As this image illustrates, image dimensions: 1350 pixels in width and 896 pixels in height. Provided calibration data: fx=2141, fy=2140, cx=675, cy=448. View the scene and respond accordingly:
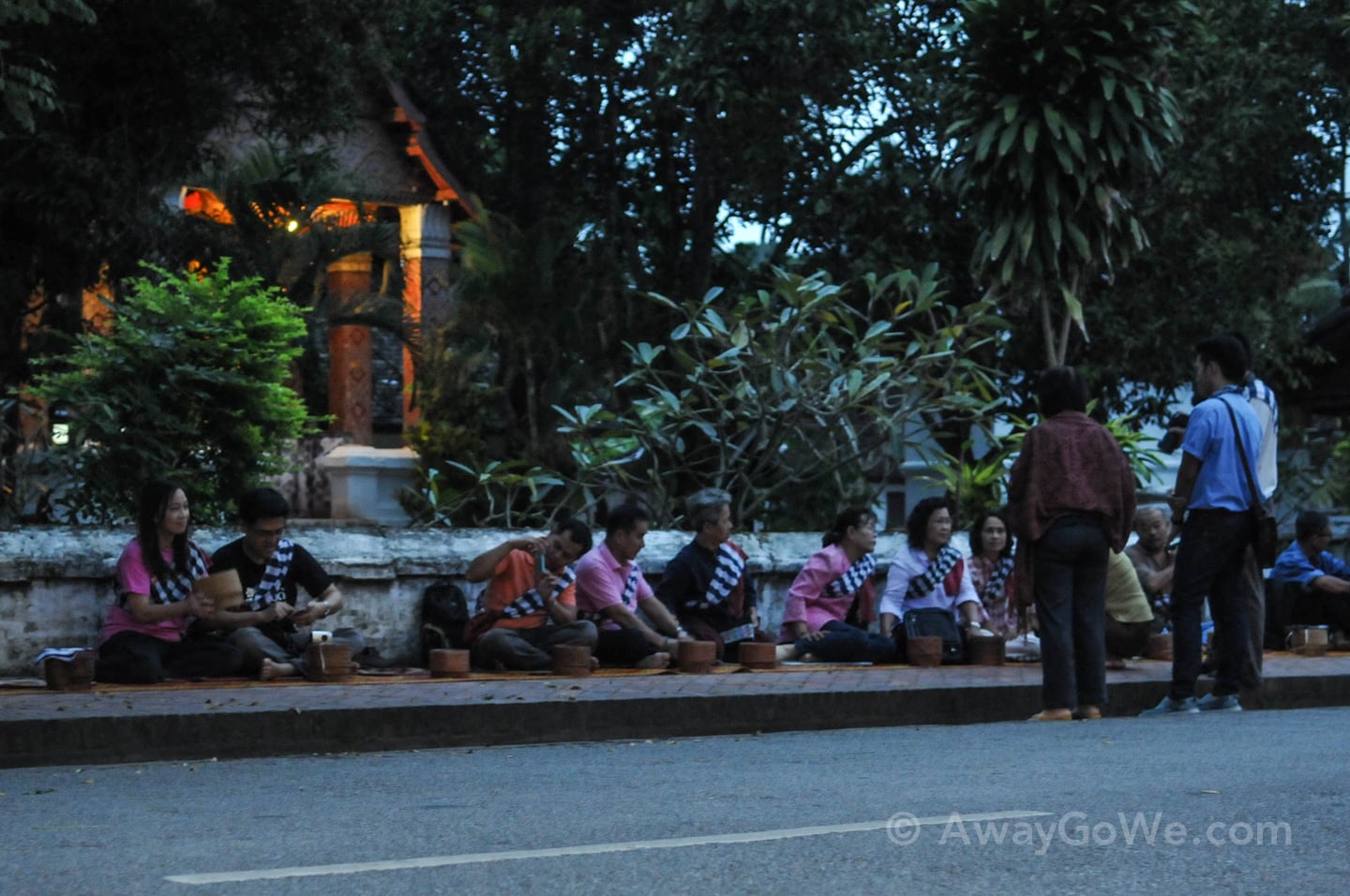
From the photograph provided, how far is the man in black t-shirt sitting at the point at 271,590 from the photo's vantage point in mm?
11188

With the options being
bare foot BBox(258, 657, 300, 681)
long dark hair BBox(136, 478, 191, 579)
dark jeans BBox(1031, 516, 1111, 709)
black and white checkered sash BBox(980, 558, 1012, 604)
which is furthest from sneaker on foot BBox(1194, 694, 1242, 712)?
long dark hair BBox(136, 478, 191, 579)

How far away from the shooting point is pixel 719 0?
22922 millimetres

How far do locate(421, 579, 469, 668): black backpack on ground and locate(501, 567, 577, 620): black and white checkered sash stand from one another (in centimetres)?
56

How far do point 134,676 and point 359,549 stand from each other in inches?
88.1

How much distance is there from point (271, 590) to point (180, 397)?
1582 millimetres

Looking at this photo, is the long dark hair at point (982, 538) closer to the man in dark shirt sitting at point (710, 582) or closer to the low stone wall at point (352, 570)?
the low stone wall at point (352, 570)

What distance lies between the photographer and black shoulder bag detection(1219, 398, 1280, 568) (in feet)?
34.3

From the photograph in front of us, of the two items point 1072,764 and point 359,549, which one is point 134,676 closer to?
point 359,549

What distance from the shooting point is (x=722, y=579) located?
13.0m

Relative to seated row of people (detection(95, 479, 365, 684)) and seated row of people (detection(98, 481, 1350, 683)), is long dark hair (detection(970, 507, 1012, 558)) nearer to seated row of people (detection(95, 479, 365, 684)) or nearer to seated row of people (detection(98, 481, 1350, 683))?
seated row of people (detection(98, 481, 1350, 683))

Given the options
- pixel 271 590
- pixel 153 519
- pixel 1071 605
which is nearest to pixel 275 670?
pixel 271 590

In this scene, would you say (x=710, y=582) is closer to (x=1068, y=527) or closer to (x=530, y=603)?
(x=530, y=603)

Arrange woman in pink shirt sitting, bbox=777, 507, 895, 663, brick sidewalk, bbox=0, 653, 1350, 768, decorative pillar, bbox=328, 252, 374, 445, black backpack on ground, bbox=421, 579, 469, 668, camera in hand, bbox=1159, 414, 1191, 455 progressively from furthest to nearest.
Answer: decorative pillar, bbox=328, 252, 374, 445, woman in pink shirt sitting, bbox=777, 507, 895, 663, black backpack on ground, bbox=421, 579, 469, 668, camera in hand, bbox=1159, 414, 1191, 455, brick sidewalk, bbox=0, 653, 1350, 768

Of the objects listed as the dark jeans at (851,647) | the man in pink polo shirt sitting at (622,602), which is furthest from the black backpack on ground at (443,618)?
the dark jeans at (851,647)
